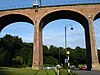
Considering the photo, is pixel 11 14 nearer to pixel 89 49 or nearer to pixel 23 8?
pixel 23 8

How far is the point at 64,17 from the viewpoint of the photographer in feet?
186

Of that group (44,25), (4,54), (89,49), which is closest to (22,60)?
(4,54)

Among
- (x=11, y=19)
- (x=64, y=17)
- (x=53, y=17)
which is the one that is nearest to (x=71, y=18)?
(x=64, y=17)

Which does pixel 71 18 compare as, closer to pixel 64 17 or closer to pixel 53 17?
pixel 64 17

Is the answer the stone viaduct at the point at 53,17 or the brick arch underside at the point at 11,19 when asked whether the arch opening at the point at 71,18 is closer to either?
the stone viaduct at the point at 53,17

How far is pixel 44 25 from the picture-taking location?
57.5 meters

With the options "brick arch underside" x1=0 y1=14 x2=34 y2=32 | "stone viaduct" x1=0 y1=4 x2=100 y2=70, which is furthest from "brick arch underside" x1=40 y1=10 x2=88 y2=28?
"brick arch underside" x1=0 y1=14 x2=34 y2=32

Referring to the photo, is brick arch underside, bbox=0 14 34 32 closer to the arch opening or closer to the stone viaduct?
the stone viaduct

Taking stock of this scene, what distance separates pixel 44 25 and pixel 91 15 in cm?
1223

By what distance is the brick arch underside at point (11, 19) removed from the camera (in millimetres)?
55900

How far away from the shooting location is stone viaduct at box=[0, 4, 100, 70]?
50.9 meters

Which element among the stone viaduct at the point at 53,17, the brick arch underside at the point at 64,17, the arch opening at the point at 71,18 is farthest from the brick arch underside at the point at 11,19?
the arch opening at the point at 71,18

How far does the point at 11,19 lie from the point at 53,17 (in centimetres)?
1073

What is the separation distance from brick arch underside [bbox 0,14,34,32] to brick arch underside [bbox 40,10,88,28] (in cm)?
347
